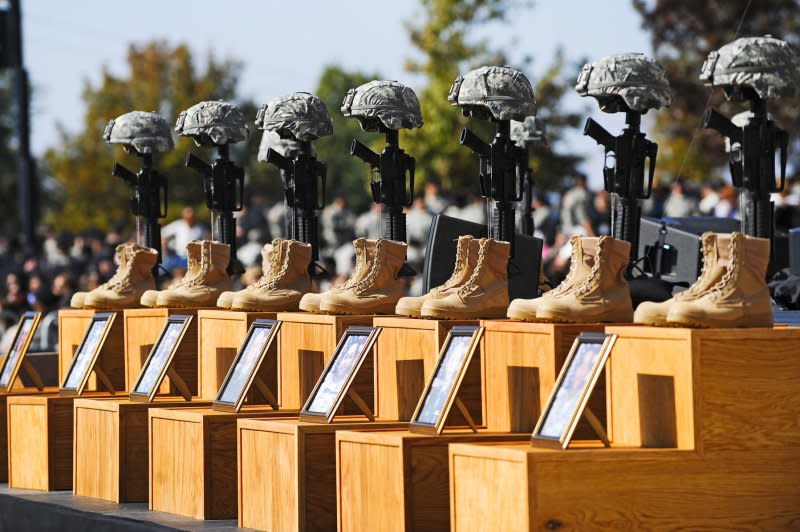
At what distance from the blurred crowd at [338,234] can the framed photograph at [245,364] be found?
4.24 metres

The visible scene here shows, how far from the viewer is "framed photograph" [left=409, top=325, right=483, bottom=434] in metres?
6.86

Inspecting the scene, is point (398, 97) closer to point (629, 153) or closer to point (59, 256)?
point (629, 153)

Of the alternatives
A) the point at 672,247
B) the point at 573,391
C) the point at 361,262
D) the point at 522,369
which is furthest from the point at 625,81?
the point at 672,247

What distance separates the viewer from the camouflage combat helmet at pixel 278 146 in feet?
35.4

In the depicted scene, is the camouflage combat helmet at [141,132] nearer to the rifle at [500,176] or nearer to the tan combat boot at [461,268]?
the rifle at [500,176]

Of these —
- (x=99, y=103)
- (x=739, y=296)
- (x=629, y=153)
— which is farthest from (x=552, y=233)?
(x=99, y=103)

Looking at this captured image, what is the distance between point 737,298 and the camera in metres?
6.28

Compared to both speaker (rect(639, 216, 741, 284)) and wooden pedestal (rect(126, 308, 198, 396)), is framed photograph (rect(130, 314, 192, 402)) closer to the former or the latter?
wooden pedestal (rect(126, 308, 198, 396))

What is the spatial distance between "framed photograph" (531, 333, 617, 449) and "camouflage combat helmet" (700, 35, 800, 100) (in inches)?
52.5

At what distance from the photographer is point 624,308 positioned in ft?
22.7

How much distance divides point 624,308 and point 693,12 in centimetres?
2590

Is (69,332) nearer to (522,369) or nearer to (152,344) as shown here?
(152,344)

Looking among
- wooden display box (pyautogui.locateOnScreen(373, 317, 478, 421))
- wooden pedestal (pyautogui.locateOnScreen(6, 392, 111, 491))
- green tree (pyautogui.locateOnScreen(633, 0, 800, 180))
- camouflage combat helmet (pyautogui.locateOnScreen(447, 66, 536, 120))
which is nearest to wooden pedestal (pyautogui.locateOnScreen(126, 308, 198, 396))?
wooden pedestal (pyautogui.locateOnScreen(6, 392, 111, 491))

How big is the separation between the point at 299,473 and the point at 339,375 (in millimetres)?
465
